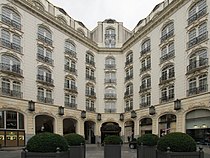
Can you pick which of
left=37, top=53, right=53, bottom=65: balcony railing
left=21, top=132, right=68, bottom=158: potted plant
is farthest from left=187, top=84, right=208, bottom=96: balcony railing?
left=21, top=132, right=68, bottom=158: potted plant

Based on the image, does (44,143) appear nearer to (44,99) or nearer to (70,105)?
(44,99)

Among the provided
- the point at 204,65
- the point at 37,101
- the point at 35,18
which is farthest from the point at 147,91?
the point at 35,18

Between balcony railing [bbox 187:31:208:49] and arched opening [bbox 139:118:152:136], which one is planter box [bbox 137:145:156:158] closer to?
balcony railing [bbox 187:31:208:49]

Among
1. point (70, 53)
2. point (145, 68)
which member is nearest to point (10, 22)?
point (70, 53)

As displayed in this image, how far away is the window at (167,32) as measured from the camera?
38.0m

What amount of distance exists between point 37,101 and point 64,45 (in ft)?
36.5

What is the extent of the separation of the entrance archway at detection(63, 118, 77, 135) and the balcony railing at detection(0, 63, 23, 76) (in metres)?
13.1

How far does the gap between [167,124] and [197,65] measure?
383 inches

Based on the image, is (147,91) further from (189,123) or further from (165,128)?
(189,123)

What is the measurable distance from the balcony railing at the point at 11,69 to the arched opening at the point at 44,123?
7882 mm

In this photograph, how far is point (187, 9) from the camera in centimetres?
3488

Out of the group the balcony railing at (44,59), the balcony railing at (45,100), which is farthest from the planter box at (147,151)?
the balcony railing at (44,59)

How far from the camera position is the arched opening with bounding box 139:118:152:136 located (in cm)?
4284

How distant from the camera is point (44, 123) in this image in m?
42.2
